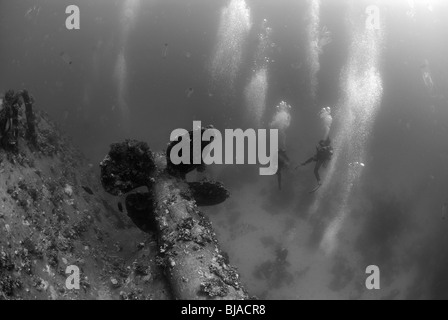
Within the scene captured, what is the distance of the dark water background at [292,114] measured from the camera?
16.6 meters

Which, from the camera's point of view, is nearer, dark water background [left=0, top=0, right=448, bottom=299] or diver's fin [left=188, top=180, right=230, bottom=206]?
diver's fin [left=188, top=180, right=230, bottom=206]

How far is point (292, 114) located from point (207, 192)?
68.1 feet

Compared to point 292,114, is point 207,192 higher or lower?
lower

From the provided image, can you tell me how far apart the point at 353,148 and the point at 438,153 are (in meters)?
7.52

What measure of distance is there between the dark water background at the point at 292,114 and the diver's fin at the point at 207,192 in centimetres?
740

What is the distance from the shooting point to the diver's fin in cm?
817

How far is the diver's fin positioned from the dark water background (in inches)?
291

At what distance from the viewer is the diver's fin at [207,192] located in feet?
26.8

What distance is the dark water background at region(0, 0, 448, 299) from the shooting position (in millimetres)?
16594

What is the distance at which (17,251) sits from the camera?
18.7 ft

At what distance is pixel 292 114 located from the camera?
1082 inches

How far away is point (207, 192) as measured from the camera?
8.29 meters

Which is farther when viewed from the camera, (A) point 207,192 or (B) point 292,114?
(B) point 292,114

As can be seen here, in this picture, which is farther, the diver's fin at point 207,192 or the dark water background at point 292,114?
the dark water background at point 292,114
